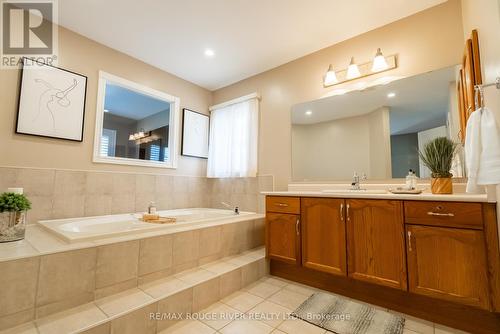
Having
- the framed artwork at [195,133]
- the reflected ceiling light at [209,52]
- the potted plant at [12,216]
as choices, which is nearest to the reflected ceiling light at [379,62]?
the reflected ceiling light at [209,52]

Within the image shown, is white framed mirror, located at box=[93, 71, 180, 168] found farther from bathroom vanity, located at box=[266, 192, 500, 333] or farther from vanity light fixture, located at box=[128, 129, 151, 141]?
bathroom vanity, located at box=[266, 192, 500, 333]

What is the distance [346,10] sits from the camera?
209 cm

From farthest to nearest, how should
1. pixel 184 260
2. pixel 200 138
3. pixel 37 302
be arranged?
pixel 200 138 < pixel 184 260 < pixel 37 302

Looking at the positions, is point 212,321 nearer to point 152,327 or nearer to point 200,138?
point 152,327

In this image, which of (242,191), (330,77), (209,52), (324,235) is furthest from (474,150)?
(209,52)

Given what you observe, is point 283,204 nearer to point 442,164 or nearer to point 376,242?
point 376,242

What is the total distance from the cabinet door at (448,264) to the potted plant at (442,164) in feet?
1.25

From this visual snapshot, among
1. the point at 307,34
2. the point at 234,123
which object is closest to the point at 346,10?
the point at 307,34

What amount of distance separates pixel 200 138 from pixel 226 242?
1.97 metres

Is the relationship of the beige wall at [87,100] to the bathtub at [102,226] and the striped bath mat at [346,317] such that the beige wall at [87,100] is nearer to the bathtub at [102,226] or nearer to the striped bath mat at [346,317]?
the bathtub at [102,226]

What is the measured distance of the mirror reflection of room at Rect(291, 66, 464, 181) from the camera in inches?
76.3

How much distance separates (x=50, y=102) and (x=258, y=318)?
2.76 metres

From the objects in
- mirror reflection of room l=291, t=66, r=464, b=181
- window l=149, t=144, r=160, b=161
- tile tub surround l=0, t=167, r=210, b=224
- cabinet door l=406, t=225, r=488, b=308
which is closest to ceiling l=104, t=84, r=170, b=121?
window l=149, t=144, r=160, b=161

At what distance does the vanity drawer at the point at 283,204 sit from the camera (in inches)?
83.5
